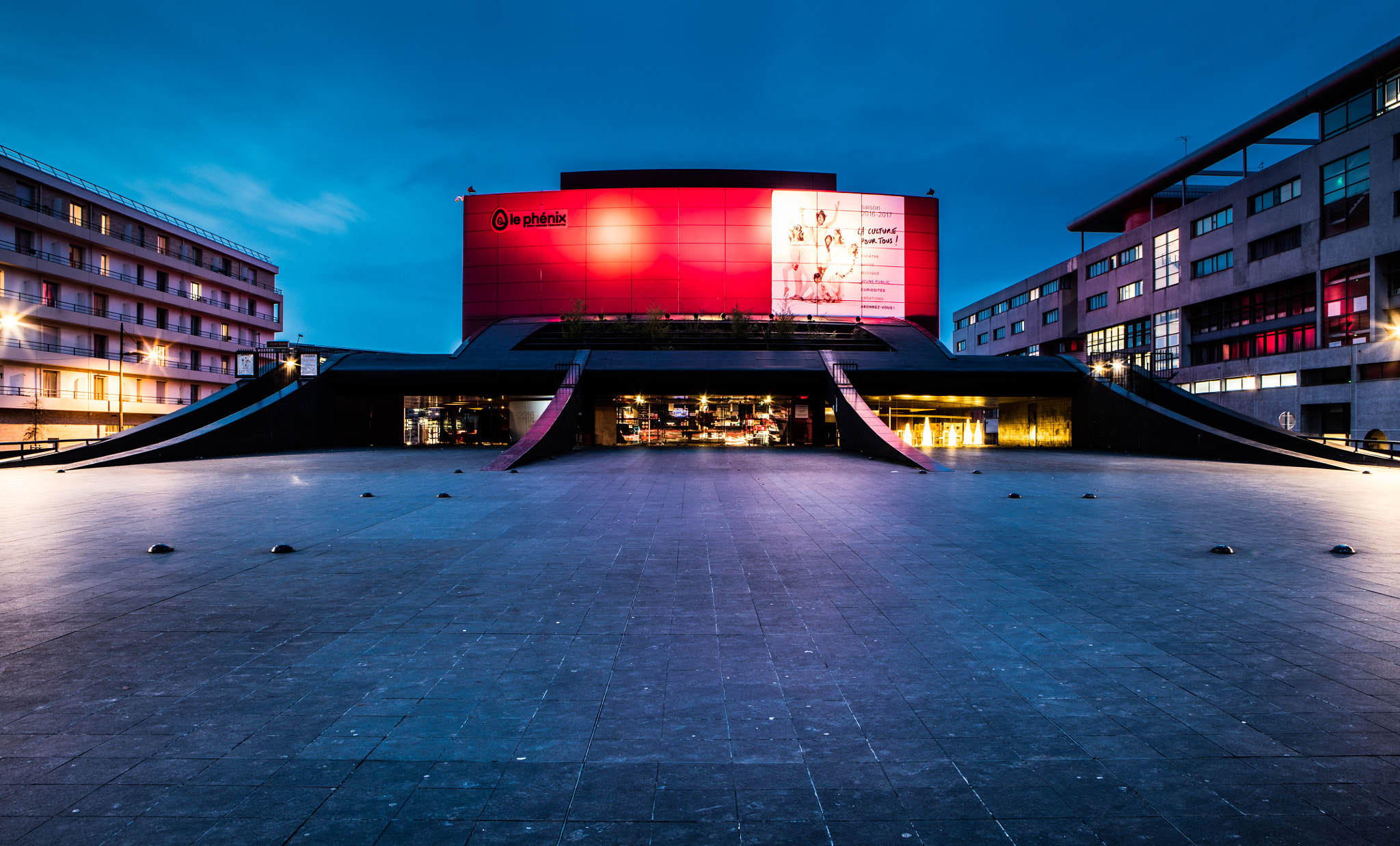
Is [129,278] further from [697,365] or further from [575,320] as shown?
[697,365]

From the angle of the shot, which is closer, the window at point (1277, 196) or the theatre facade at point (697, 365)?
the theatre facade at point (697, 365)

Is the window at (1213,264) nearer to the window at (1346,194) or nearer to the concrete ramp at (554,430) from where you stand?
the window at (1346,194)

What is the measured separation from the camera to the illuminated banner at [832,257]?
142ft

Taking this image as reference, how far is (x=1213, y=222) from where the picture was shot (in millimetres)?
46031

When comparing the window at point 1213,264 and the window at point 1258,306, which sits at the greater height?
the window at point 1213,264

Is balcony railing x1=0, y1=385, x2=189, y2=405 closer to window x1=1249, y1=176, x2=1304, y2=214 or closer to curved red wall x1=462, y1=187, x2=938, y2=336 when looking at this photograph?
curved red wall x1=462, y1=187, x2=938, y2=336

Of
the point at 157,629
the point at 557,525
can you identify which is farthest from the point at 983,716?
the point at 557,525

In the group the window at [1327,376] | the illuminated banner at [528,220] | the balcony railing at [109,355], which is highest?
the illuminated banner at [528,220]

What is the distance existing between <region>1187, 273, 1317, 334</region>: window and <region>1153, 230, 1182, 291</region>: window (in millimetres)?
2991

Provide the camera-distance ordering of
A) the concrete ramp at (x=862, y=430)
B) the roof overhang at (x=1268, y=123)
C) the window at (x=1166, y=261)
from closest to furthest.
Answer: the concrete ramp at (x=862, y=430) < the roof overhang at (x=1268, y=123) < the window at (x=1166, y=261)

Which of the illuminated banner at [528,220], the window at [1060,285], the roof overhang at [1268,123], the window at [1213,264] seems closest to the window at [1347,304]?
the window at [1213,264]

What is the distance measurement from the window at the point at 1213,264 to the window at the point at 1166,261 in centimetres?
129

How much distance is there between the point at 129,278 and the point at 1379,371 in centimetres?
7825

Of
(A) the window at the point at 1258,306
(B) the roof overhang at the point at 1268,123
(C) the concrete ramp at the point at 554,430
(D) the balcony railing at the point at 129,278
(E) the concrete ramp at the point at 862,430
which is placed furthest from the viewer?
(D) the balcony railing at the point at 129,278
